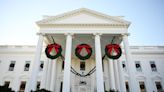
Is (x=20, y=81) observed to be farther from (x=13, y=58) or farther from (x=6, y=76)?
(x=13, y=58)

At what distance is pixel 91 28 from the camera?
16562mm

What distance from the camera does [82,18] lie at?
674 inches

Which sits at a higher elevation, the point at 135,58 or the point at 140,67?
the point at 135,58

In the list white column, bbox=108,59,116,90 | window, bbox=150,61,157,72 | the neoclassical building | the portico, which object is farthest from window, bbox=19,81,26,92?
window, bbox=150,61,157,72

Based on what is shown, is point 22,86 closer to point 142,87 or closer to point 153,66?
point 142,87

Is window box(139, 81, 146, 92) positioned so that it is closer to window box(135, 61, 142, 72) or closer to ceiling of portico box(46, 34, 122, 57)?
window box(135, 61, 142, 72)

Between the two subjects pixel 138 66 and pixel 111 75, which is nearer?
pixel 111 75

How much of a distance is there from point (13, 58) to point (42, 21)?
38.1 feet

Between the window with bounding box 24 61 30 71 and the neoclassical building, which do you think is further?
the window with bounding box 24 61 30 71

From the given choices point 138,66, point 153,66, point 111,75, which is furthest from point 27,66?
point 153,66

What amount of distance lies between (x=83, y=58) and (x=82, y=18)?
5.59 metres

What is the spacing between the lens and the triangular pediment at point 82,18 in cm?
1662

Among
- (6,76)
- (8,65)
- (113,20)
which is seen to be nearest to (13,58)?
(8,65)

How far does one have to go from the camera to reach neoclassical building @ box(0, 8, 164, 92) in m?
14.7
